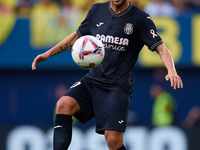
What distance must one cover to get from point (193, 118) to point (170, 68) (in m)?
8.21

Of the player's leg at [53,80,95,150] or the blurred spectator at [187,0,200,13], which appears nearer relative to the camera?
the player's leg at [53,80,95,150]

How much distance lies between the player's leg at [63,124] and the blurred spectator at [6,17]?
8707 mm

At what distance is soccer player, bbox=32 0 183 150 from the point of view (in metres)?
5.98

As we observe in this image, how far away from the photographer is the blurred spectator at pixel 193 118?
42.9 feet

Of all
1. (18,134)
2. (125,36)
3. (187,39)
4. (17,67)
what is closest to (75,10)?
(17,67)

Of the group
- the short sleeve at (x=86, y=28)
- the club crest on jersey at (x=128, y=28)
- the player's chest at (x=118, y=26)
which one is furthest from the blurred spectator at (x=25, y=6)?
the club crest on jersey at (x=128, y=28)

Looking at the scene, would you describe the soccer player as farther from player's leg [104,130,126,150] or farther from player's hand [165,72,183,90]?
player's hand [165,72,183,90]

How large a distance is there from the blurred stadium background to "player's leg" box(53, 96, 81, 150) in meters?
7.69

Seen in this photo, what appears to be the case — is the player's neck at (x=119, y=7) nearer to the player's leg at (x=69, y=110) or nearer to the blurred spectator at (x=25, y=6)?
the player's leg at (x=69, y=110)

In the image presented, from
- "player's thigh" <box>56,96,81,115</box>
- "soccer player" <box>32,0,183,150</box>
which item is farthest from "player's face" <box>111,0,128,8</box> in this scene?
"player's thigh" <box>56,96,81,115</box>

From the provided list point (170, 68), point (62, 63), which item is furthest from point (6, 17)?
point (170, 68)

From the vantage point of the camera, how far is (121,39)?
6.06 m

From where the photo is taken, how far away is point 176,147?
9.31m

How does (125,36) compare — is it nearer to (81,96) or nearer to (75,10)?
(81,96)
